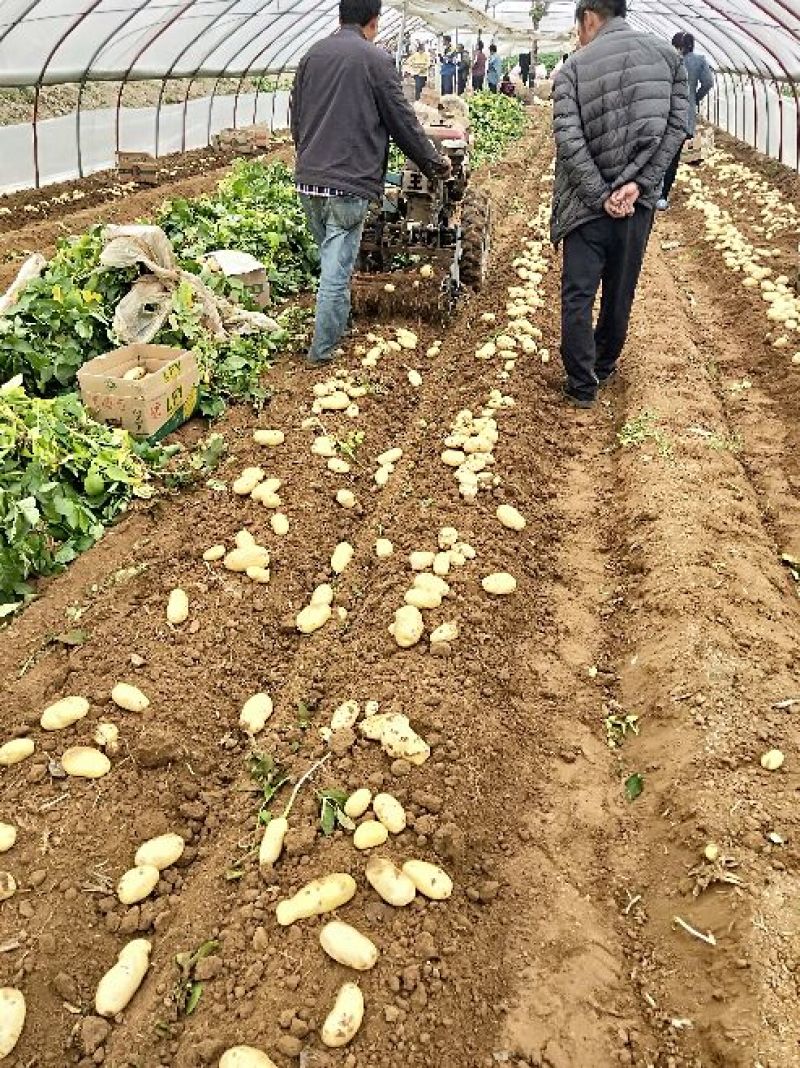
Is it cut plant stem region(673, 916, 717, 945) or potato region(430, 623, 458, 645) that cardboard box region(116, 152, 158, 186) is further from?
cut plant stem region(673, 916, 717, 945)

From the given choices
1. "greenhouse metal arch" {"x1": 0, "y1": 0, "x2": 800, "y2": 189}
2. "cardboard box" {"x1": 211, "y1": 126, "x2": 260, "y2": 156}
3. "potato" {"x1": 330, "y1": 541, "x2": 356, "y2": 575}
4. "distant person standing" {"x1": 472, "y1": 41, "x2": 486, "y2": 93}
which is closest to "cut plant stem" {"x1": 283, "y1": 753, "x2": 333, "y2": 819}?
"potato" {"x1": 330, "y1": 541, "x2": 356, "y2": 575}

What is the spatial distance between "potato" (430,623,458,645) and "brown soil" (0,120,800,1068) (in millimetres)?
92

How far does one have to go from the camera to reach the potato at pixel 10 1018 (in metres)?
2.39

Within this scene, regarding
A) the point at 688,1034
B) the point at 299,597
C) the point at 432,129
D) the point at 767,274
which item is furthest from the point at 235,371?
the point at 767,274

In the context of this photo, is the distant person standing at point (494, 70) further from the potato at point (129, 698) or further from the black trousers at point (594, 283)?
the potato at point (129, 698)

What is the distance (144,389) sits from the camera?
5215 mm

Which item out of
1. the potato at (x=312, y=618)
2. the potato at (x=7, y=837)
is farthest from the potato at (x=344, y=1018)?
the potato at (x=312, y=618)

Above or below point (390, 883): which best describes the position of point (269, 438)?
above

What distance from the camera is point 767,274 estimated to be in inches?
364

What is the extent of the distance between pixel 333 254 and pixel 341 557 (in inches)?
121

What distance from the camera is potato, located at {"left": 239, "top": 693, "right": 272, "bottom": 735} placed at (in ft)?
11.2

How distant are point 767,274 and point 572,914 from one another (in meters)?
8.42

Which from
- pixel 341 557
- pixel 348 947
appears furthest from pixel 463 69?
pixel 348 947

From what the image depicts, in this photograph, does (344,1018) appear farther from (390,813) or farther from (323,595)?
(323,595)
